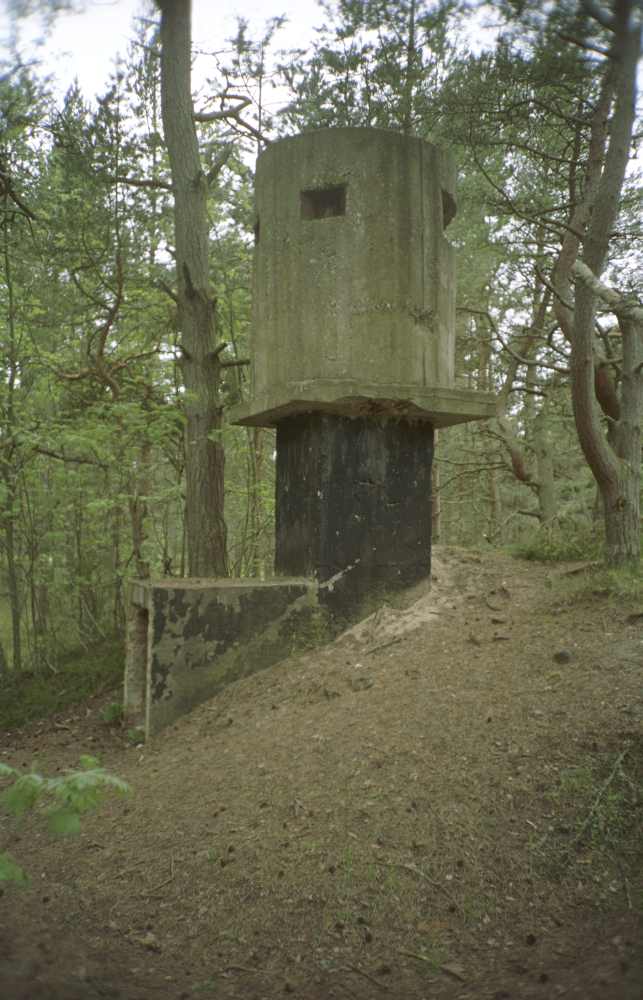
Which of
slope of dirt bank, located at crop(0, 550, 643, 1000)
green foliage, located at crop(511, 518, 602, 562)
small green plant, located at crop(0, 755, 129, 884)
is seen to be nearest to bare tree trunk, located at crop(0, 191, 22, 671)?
slope of dirt bank, located at crop(0, 550, 643, 1000)

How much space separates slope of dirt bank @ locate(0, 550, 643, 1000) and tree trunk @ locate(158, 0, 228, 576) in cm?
274

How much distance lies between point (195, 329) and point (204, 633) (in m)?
3.69

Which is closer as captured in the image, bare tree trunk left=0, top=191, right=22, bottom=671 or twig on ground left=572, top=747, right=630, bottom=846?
twig on ground left=572, top=747, right=630, bottom=846

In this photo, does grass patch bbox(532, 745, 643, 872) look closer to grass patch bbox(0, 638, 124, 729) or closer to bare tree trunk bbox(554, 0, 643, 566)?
bare tree trunk bbox(554, 0, 643, 566)

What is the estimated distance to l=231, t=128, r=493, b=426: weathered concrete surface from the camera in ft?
21.6

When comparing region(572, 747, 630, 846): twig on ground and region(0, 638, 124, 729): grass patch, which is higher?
region(572, 747, 630, 846): twig on ground

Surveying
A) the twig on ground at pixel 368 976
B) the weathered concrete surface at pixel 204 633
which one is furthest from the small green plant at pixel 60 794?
the weathered concrete surface at pixel 204 633

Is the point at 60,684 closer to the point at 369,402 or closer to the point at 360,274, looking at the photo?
the point at 369,402

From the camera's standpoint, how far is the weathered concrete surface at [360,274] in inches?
259

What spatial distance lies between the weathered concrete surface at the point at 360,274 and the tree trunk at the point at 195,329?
1.71m

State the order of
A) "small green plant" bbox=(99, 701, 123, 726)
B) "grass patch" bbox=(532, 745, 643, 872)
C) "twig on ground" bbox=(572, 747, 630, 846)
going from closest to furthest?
"grass patch" bbox=(532, 745, 643, 872)
"twig on ground" bbox=(572, 747, 630, 846)
"small green plant" bbox=(99, 701, 123, 726)

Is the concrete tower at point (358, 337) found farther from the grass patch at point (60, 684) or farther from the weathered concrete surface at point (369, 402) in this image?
the grass patch at point (60, 684)

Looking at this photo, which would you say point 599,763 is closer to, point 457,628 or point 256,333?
point 457,628

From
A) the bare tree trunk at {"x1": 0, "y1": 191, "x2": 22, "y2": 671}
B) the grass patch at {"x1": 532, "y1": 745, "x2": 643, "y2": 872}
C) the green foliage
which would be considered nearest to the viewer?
the grass patch at {"x1": 532, "y1": 745, "x2": 643, "y2": 872}
